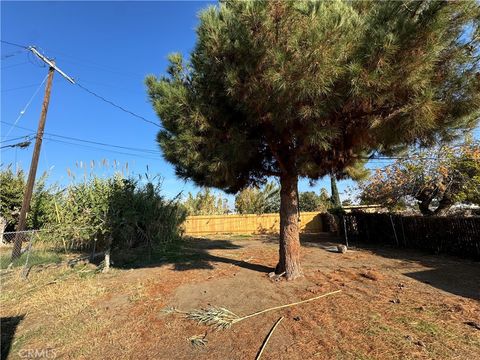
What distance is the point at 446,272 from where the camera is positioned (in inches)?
281

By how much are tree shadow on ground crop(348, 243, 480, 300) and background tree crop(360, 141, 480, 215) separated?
233 cm

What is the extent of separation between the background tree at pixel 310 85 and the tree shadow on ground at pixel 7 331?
3956 millimetres

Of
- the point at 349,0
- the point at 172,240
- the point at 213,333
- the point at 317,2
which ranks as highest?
the point at 349,0

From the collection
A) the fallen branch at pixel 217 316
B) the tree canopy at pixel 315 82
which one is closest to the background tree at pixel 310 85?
the tree canopy at pixel 315 82

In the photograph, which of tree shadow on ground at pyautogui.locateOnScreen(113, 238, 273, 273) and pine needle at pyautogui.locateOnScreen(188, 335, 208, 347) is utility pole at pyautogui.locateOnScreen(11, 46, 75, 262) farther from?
pine needle at pyautogui.locateOnScreen(188, 335, 208, 347)

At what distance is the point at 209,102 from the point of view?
21.4 ft

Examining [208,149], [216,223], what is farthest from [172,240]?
[208,149]

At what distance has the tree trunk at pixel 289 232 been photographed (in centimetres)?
709

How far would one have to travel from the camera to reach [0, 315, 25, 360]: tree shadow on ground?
4615 millimetres

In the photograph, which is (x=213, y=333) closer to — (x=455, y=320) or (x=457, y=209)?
(x=455, y=320)

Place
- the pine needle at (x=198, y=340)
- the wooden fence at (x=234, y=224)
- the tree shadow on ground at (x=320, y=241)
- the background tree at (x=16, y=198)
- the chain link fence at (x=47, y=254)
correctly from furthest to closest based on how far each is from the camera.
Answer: the wooden fence at (x=234, y=224)
the background tree at (x=16, y=198)
the tree shadow on ground at (x=320, y=241)
the chain link fence at (x=47, y=254)
the pine needle at (x=198, y=340)

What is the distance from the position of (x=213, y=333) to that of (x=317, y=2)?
5.05 meters

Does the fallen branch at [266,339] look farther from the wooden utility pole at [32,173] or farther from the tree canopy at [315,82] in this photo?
the wooden utility pole at [32,173]

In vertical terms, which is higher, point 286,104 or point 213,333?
point 286,104
